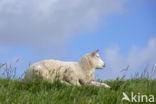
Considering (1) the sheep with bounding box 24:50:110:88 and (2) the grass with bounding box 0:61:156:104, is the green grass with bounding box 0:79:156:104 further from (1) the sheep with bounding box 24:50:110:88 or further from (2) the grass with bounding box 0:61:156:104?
(1) the sheep with bounding box 24:50:110:88

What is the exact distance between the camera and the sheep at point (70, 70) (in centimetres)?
789

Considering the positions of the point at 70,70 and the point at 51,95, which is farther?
the point at 70,70

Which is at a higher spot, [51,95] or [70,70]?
[70,70]

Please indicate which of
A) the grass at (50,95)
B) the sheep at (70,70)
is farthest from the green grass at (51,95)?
the sheep at (70,70)

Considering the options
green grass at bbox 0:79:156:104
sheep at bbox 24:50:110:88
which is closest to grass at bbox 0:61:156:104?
green grass at bbox 0:79:156:104

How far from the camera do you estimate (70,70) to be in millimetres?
8211

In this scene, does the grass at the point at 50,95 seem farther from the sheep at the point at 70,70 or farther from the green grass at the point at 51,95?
the sheep at the point at 70,70

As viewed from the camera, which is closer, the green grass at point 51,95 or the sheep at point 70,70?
the green grass at point 51,95

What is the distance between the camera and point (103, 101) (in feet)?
18.0

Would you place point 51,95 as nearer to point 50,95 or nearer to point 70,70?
point 50,95

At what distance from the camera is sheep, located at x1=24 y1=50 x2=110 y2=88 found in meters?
7.89

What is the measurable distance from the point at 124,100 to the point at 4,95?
7.95 feet

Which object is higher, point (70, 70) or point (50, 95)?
point (70, 70)

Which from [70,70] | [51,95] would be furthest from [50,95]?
[70,70]
